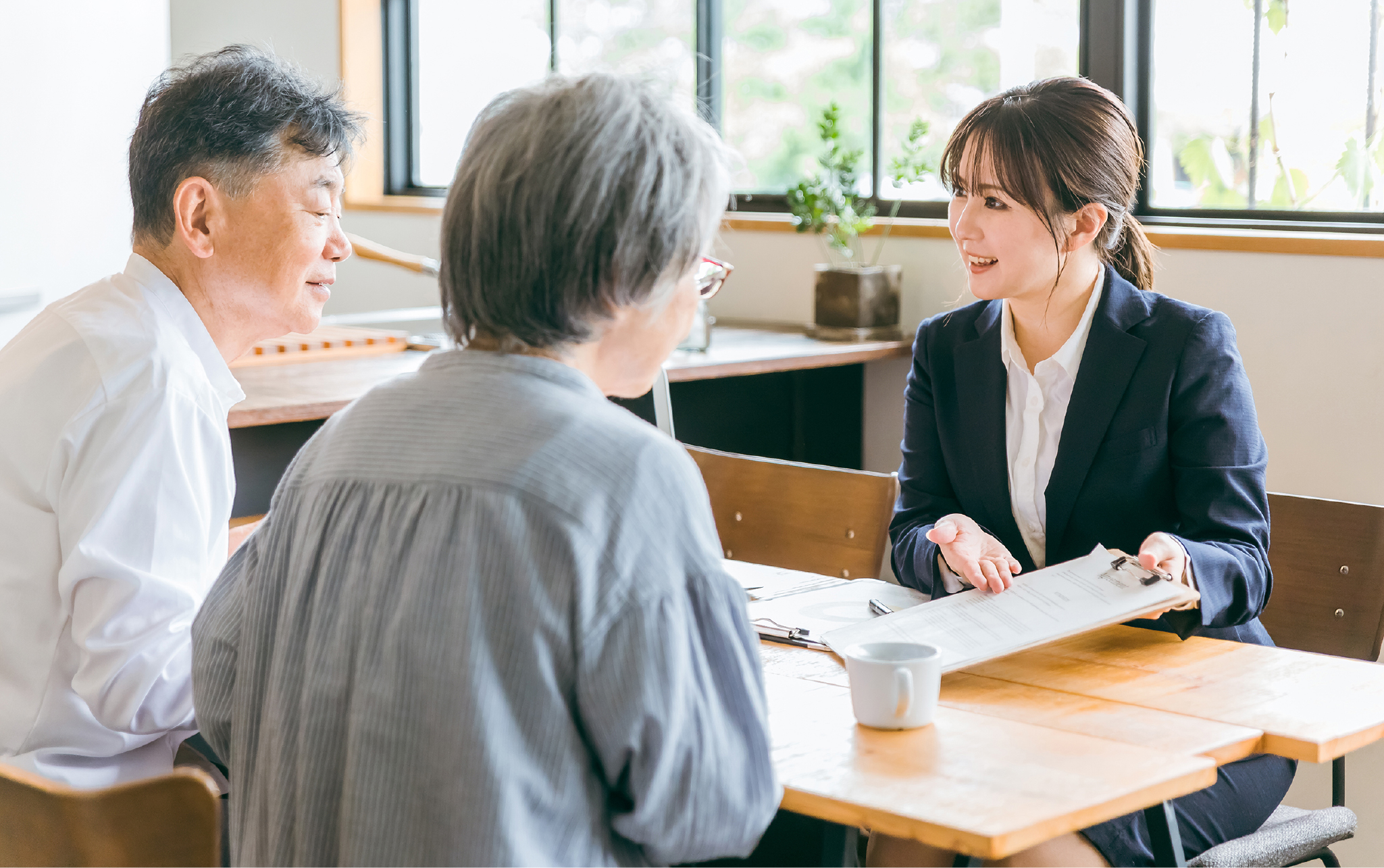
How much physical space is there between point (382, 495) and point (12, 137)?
2648 mm

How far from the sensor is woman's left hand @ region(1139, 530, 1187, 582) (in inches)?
57.2

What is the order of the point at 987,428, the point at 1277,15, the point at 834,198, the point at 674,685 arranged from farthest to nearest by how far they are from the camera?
the point at 834,198 < the point at 1277,15 < the point at 987,428 < the point at 674,685

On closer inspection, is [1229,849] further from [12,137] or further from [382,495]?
[12,137]

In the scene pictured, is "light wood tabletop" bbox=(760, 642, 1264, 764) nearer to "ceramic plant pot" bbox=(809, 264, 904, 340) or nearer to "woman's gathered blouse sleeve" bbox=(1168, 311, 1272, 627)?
"woman's gathered blouse sleeve" bbox=(1168, 311, 1272, 627)

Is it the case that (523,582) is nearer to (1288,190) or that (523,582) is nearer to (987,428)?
(987,428)

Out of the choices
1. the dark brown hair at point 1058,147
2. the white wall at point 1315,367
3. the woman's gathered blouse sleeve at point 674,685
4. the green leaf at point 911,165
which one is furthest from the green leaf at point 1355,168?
the woman's gathered blouse sleeve at point 674,685

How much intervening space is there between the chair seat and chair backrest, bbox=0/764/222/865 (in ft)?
3.51

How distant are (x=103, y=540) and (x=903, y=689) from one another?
0.73 metres

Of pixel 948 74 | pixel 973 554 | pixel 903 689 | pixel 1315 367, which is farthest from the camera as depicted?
pixel 948 74

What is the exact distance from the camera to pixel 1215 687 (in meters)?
1.30

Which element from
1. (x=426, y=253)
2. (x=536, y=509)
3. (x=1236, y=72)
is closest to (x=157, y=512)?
(x=536, y=509)

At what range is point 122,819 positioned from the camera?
34.4 inches

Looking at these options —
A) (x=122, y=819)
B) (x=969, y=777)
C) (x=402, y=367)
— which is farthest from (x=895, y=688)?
(x=402, y=367)

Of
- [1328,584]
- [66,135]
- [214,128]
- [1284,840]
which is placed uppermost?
[66,135]
